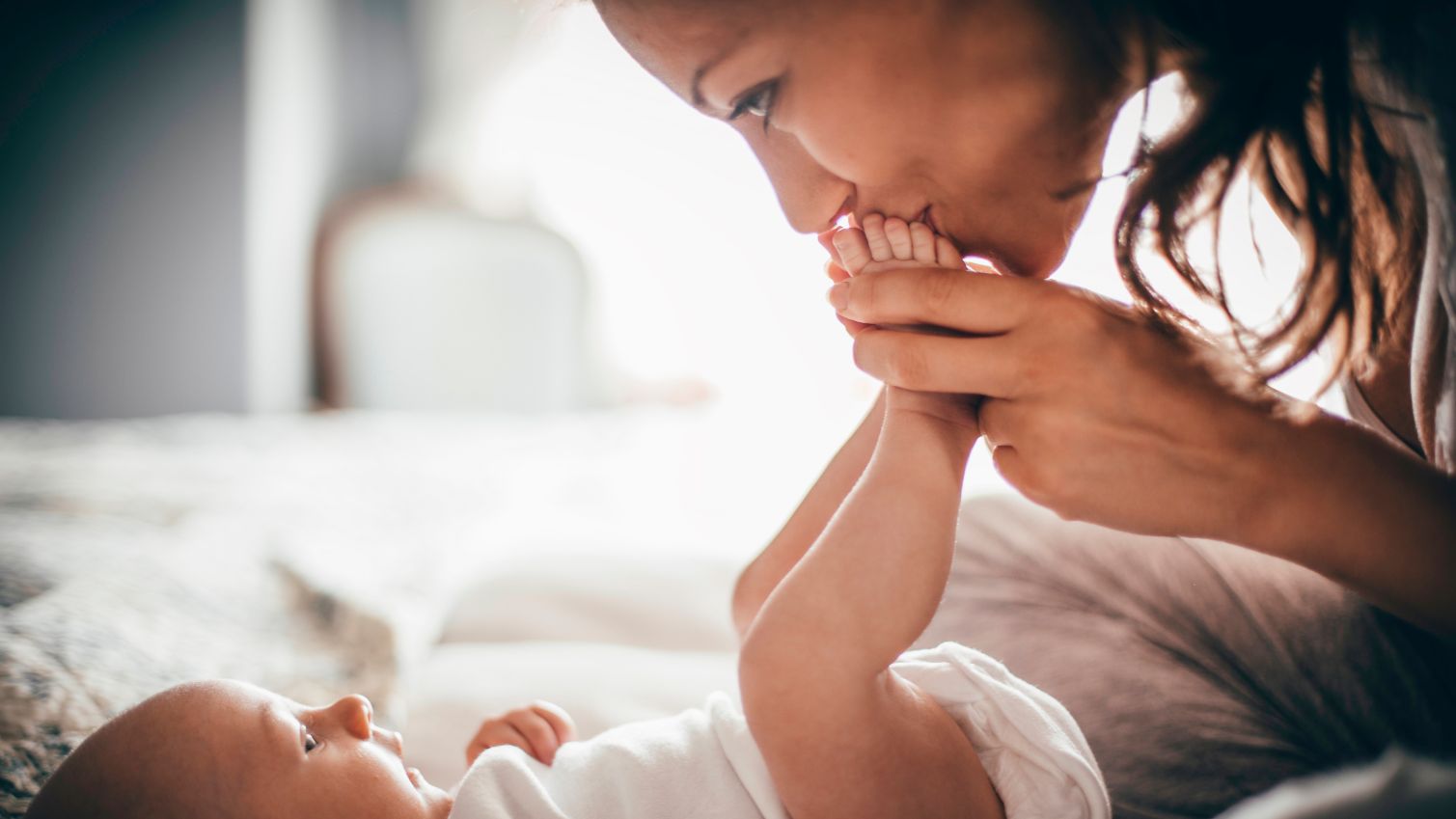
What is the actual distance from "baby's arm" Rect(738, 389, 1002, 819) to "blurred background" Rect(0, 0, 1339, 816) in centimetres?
23

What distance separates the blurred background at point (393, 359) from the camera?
0.90 meters

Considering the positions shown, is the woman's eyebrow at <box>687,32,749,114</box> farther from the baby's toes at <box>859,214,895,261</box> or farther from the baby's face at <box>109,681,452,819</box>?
the baby's face at <box>109,681,452,819</box>

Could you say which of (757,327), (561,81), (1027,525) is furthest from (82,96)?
(1027,525)

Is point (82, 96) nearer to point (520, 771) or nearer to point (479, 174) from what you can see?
point (479, 174)

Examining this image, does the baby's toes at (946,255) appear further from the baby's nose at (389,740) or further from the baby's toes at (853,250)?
the baby's nose at (389,740)

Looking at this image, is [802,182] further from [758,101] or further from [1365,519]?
[1365,519]

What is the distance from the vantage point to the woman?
58 centimetres

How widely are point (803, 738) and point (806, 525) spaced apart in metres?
0.28

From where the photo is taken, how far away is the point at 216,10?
324 cm

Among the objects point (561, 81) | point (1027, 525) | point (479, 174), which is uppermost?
point (561, 81)

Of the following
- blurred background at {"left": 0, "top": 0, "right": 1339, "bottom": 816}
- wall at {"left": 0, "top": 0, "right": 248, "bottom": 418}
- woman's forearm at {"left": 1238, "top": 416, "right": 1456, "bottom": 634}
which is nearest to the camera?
woman's forearm at {"left": 1238, "top": 416, "right": 1456, "bottom": 634}

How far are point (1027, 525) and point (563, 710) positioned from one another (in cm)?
48

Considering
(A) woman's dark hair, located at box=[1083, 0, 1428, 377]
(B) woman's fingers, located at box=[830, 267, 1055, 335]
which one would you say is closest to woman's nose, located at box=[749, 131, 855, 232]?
(B) woman's fingers, located at box=[830, 267, 1055, 335]

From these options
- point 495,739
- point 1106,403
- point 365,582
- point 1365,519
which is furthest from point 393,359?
point 1365,519
